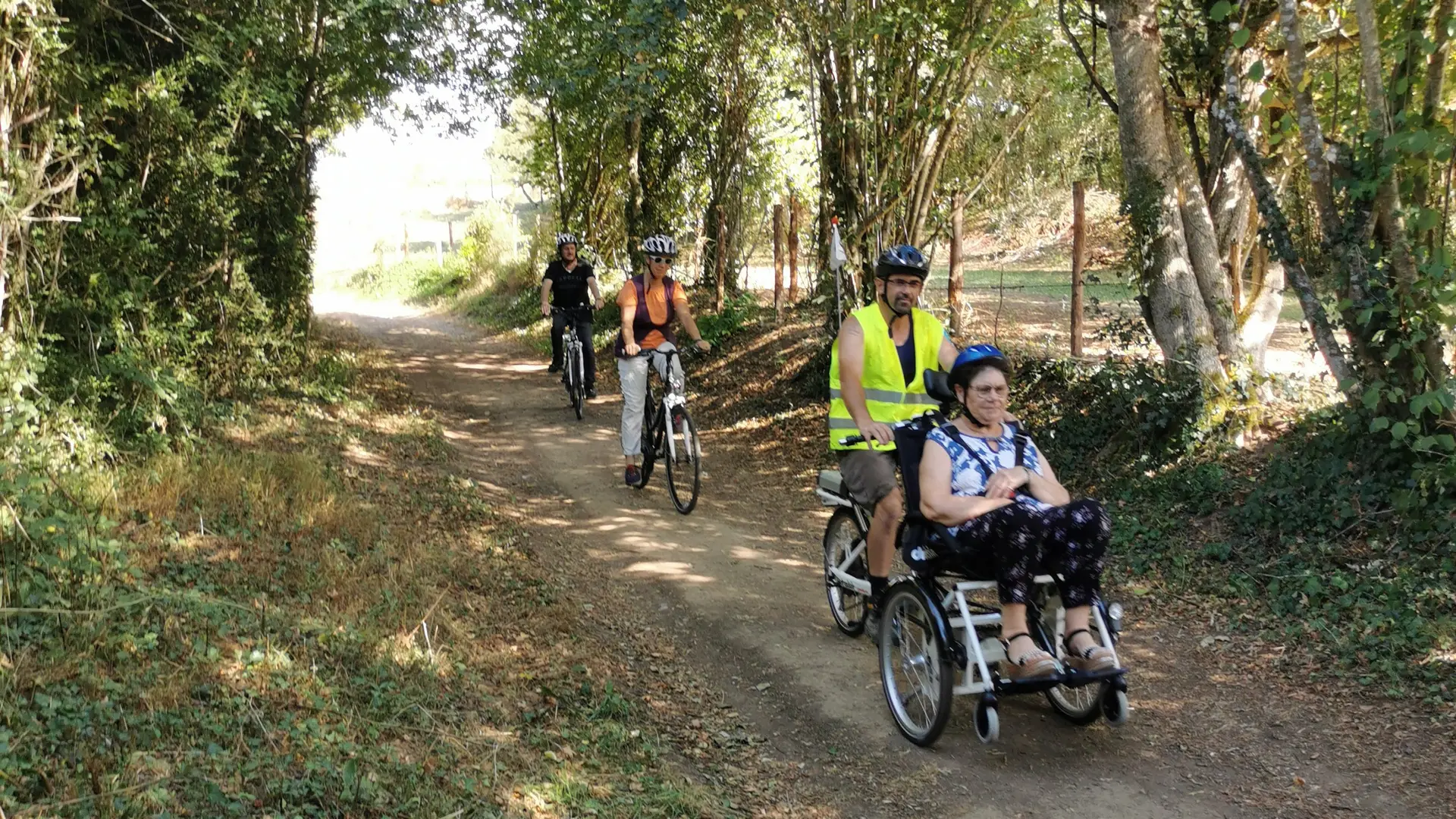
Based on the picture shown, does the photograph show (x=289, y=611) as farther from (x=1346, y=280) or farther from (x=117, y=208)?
(x=1346, y=280)

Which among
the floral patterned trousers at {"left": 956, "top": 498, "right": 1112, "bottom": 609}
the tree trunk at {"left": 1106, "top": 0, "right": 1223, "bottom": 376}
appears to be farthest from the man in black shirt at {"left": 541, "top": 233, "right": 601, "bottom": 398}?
the floral patterned trousers at {"left": 956, "top": 498, "right": 1112, "bottom": 609}

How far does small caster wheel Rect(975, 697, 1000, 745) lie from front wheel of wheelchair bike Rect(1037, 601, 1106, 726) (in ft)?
1.09

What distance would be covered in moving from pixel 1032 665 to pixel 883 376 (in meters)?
1.73

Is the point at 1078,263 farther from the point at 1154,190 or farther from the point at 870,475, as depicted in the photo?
the point at 870,475

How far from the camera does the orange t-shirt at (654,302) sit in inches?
357

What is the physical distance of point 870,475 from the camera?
208 inches

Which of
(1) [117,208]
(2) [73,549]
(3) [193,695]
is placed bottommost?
(3) [193,695]

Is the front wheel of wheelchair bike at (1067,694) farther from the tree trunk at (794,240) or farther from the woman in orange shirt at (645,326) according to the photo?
the tree trunk at (794,240)

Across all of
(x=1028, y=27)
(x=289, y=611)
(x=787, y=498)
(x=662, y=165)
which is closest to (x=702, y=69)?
(x=662, y=165)

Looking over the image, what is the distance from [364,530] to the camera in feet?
22.2

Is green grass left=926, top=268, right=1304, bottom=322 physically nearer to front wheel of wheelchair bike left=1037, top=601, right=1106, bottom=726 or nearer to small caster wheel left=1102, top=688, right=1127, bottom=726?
front wheel of wheelchair bike left=1037, top=601, right=1106, bottom=726

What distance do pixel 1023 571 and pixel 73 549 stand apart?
4.11 meters

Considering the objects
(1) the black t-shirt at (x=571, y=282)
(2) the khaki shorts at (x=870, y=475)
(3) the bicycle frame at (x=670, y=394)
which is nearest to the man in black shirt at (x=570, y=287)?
(1) the black t-shirt at (x=571, y=282)

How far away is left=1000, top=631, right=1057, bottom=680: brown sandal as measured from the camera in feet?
14.1
